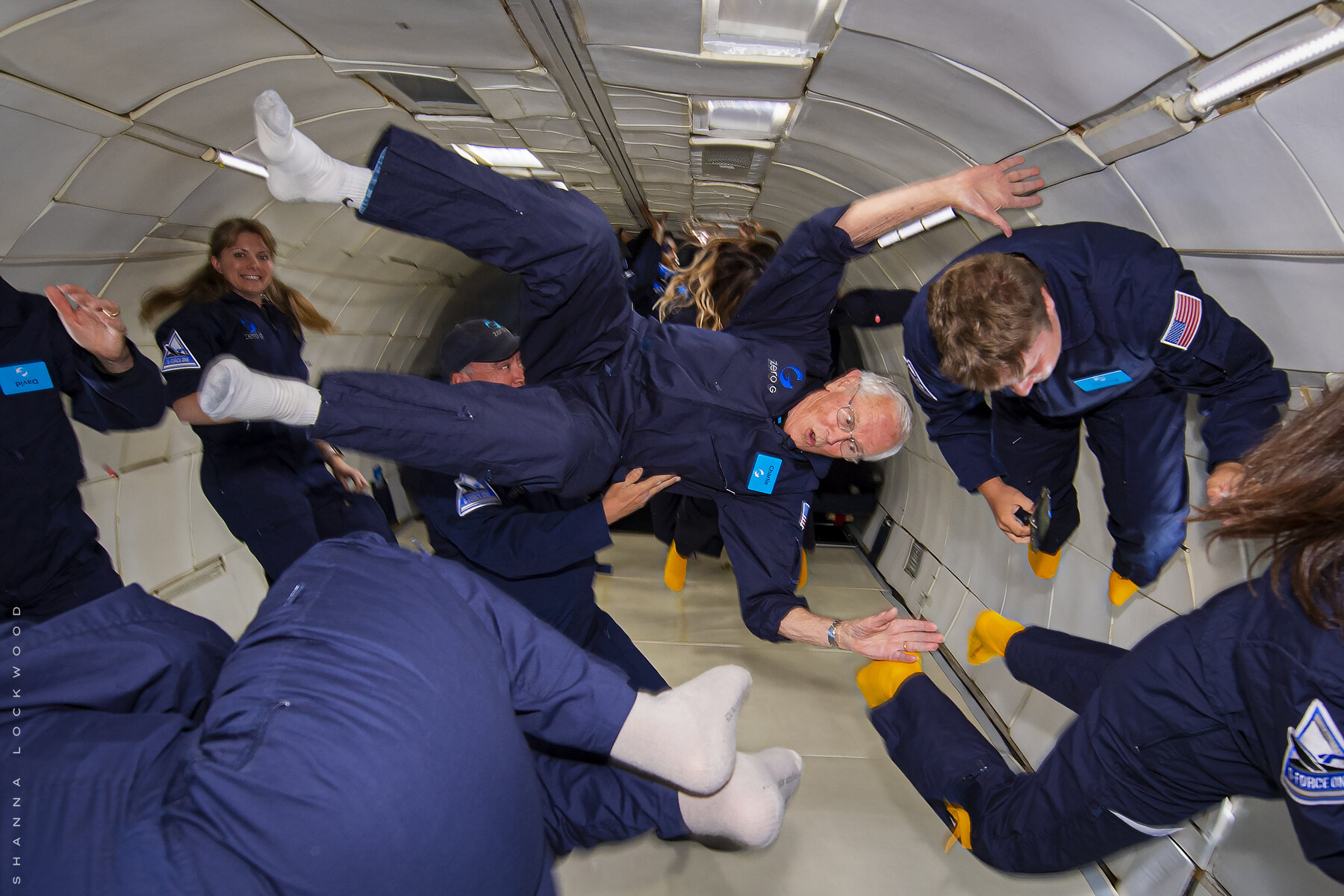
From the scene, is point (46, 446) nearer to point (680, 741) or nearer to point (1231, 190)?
point (680, 741)

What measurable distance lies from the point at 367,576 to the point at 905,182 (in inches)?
133

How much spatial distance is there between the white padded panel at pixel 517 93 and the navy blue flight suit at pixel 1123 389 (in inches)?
81.8

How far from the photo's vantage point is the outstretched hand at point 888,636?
2352 mm

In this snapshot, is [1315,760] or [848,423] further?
[848,423]

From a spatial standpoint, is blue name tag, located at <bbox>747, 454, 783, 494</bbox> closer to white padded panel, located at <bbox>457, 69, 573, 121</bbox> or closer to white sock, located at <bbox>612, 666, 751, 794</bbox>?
white sock, located at <bbox>612, 666, 751, 794</bbox>

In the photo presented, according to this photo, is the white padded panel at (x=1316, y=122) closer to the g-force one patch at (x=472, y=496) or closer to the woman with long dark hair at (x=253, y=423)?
the g-force one patch at (x=472, y=496)

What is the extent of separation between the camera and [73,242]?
9.30 ft

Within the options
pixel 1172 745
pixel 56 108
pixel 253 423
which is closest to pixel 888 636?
pixel 1172 745

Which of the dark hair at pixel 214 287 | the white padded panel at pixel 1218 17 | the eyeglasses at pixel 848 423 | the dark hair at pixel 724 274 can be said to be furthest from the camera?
the dark hair at pixel 724 274

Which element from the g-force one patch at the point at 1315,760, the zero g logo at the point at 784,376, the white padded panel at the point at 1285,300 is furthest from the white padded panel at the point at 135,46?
the g-force one patch at the point at 1315,760

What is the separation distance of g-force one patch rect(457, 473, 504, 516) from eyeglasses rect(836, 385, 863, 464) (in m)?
1.64

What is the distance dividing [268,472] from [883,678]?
364 centimetres

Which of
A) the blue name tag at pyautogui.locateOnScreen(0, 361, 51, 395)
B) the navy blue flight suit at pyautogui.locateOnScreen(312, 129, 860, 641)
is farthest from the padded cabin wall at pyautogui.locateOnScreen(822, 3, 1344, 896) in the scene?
the blue name tag at pyautogui.locateOnScreen(0, 361, 51, 395)

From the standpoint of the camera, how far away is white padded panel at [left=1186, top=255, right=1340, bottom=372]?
1817 mm
